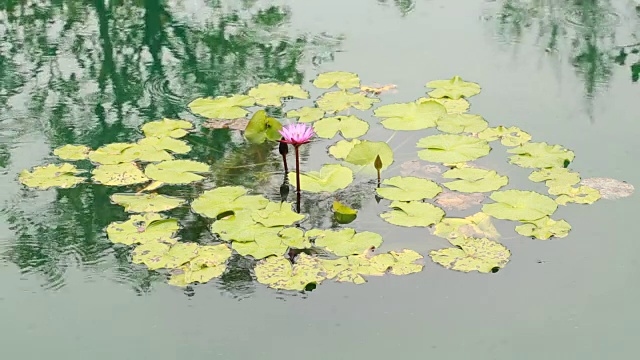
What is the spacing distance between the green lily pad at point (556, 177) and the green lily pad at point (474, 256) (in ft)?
1.28

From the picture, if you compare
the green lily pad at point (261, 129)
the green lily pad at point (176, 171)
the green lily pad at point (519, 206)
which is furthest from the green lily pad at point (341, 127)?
the green lily pad at point (519, 206)

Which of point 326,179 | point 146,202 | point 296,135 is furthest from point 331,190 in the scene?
point 146,202

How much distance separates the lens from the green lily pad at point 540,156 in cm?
291

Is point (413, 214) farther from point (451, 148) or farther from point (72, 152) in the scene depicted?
point (72, 152)

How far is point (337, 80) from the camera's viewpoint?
3.48 m

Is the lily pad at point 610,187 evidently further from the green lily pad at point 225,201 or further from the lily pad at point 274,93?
the lily pad at point 274,93

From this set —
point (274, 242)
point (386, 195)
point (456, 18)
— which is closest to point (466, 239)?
point (386, 195)

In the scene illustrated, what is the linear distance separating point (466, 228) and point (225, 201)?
0.68m

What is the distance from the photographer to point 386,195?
276cm

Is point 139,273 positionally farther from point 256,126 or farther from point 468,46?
point 468,46

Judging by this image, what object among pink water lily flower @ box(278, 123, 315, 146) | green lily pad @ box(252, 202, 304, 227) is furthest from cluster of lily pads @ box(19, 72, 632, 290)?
pink water lily flower @ box(278, 123, 315, 146)

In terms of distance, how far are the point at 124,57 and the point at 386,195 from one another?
1491mm

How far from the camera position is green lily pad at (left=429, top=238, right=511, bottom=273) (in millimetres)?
2449

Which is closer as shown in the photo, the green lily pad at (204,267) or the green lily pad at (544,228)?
the green lily pad at (204,267)
